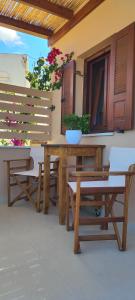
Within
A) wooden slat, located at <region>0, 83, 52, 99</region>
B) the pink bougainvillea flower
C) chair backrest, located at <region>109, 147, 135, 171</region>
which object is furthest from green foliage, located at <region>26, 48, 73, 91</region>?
chair backrest, located at <region>109, 147, 135, 171</region>

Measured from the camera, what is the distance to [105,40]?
309 cm

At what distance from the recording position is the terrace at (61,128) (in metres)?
1.56

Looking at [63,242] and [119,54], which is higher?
[119,54]

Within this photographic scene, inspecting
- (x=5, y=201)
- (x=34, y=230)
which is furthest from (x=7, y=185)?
(x=34, y=230)

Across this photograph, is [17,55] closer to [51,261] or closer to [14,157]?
[14,157]

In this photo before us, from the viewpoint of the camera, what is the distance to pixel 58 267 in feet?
5.67

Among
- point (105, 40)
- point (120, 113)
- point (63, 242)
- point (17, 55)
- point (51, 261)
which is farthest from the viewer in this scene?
point (17, 55)

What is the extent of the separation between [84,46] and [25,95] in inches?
46.5

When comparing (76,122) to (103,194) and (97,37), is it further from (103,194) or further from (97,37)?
(103,194)

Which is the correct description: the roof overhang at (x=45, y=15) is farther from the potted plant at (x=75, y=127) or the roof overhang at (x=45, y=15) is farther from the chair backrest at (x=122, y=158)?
the chair backrest at (x=122, y=158)

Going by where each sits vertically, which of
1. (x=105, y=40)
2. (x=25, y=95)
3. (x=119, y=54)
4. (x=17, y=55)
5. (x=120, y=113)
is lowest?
(x=120, y=113)

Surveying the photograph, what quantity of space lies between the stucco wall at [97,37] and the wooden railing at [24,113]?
0.17 metres

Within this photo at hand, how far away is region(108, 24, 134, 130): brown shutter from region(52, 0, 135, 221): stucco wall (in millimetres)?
109

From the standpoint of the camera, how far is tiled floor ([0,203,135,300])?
4.73ft
